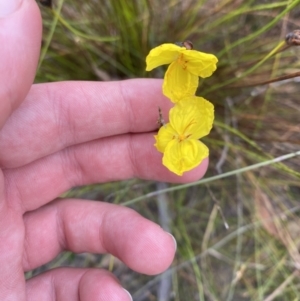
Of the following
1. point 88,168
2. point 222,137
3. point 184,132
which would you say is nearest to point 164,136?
point 184,132

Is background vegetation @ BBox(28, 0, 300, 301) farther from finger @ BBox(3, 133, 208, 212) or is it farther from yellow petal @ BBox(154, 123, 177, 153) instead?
yellow petal @ BBox(154, 123, 177, 153)

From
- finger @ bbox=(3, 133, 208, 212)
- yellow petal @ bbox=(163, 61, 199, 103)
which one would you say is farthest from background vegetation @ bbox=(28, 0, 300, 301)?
yellow petal @ bbox=(163, 61, 199, 103)

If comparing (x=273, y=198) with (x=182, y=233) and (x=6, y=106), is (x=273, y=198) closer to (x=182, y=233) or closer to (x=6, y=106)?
(x=182, y=233)

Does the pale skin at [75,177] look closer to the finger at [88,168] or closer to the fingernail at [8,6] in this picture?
the finger at [88,168]

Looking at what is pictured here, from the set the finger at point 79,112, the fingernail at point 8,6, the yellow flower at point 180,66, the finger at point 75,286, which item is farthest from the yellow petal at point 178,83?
the finger at point 75,286

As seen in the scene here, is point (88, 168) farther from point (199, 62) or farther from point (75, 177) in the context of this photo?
point (199, 62)

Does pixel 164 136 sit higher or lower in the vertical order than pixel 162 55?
lower
